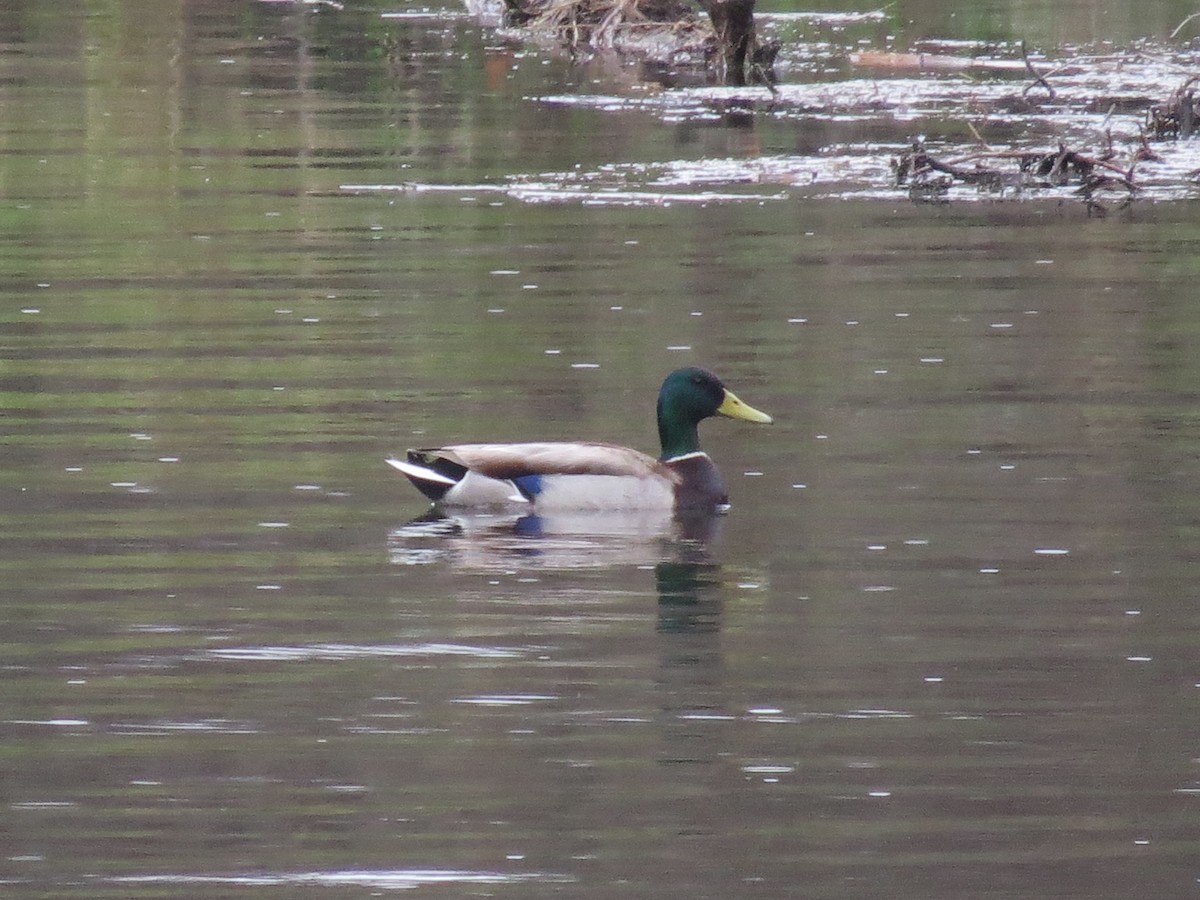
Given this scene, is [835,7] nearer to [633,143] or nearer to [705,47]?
[705,47]

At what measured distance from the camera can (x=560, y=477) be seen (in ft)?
39.3

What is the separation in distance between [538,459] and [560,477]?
0.41 feet

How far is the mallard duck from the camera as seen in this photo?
11945 mm

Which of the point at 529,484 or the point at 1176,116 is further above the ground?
the point at 1176,116

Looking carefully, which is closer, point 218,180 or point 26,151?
point 218,180

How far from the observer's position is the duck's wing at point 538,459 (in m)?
11.9

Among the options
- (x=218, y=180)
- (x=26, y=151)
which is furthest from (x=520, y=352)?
(x=26, y=151)

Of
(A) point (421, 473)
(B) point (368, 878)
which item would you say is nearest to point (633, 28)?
(A) point (421, 473)

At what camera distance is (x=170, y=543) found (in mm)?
10930

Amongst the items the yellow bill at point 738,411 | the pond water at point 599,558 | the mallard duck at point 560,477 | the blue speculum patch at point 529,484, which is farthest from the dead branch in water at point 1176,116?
the blue speculum patch at point 529,484

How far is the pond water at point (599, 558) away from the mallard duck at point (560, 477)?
169 millimetres

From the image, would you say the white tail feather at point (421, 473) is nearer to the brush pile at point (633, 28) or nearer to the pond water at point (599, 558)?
the pond water at point (599, 558)

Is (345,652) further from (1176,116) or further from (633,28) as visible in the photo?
(633,28)

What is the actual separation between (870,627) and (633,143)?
1731cm
